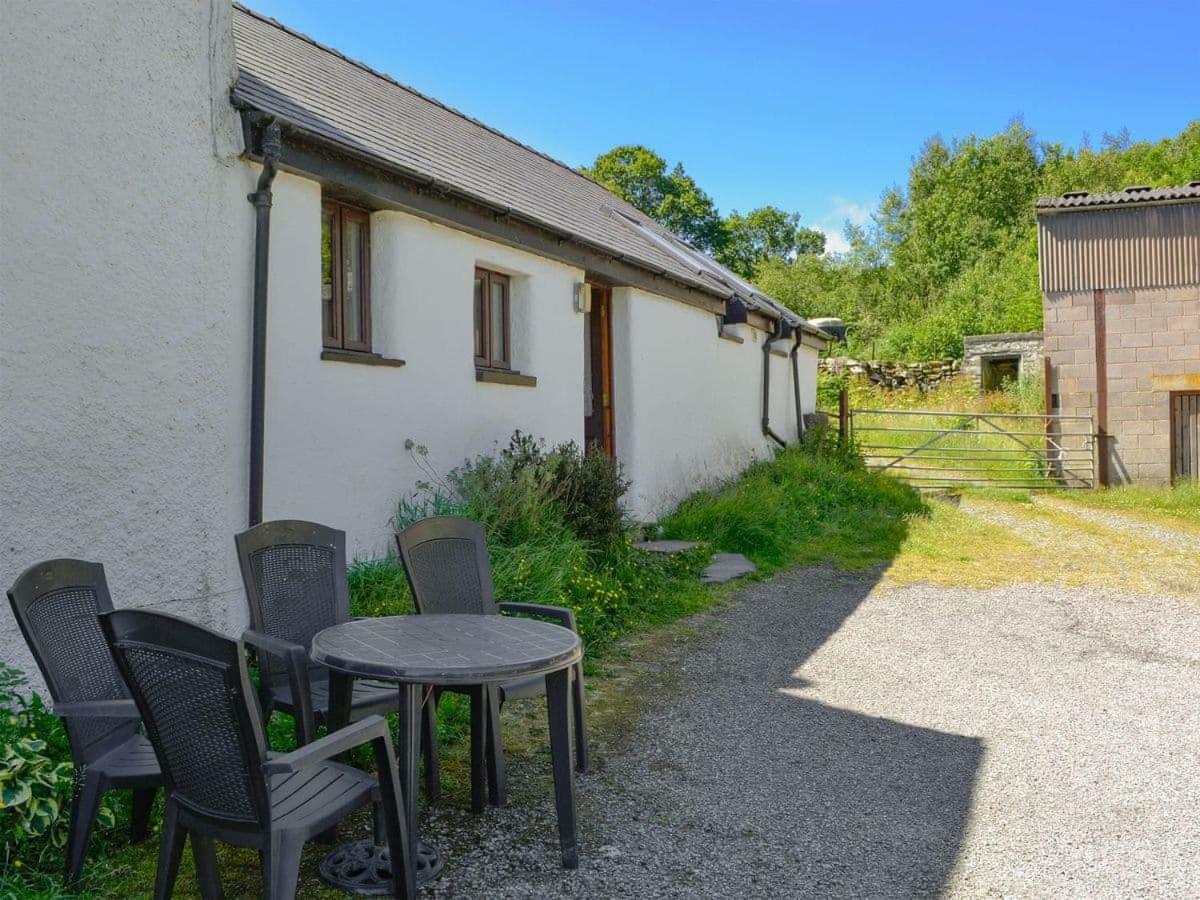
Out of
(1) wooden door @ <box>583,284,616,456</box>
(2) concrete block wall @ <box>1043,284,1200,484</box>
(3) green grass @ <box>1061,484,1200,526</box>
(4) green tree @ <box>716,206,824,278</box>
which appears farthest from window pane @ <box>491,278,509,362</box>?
(4) green tree @ <box>716,206,824,278</box>

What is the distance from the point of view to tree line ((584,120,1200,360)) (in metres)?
31.4

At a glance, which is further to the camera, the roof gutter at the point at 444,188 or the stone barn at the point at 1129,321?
the stone barn at the point at 1129,321

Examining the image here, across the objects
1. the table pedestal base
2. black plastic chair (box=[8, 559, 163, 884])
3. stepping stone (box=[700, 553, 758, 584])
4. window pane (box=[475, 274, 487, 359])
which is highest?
window pane (box=[475, 274, 487, 359])

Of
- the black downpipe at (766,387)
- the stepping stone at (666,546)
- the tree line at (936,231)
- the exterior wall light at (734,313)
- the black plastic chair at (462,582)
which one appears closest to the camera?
the black plastic chair at (462,582)

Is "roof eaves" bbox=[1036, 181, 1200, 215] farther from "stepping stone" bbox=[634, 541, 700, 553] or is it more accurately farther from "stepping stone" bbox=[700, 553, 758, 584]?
"stepping stone" bbox=[634, 541, 700, 553]

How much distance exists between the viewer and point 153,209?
465 cm

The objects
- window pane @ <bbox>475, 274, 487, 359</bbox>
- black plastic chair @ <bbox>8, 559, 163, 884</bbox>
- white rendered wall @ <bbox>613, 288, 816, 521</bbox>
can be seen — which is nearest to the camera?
black plastic chair @ <bbox>8, 559, 163, 884</bbox>

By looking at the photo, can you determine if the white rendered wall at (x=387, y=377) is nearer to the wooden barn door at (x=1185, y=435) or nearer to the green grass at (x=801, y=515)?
the green grass at (x=801, y=515)

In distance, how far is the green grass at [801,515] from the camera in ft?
32.5

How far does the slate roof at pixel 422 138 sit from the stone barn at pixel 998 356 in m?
11.5

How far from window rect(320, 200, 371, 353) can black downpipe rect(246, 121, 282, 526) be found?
0.73 metres

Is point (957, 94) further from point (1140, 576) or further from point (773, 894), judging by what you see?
point (773, 894)

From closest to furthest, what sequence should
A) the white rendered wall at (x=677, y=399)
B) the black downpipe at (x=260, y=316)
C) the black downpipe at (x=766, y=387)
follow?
the black downpipe at (x=260, y=316), the white rendered wall at (x=677, y=399), the black downpipe at (x=766, y=387)

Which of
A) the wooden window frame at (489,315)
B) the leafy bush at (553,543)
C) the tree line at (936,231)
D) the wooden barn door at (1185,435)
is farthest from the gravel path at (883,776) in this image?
the tree line at (936,231)
